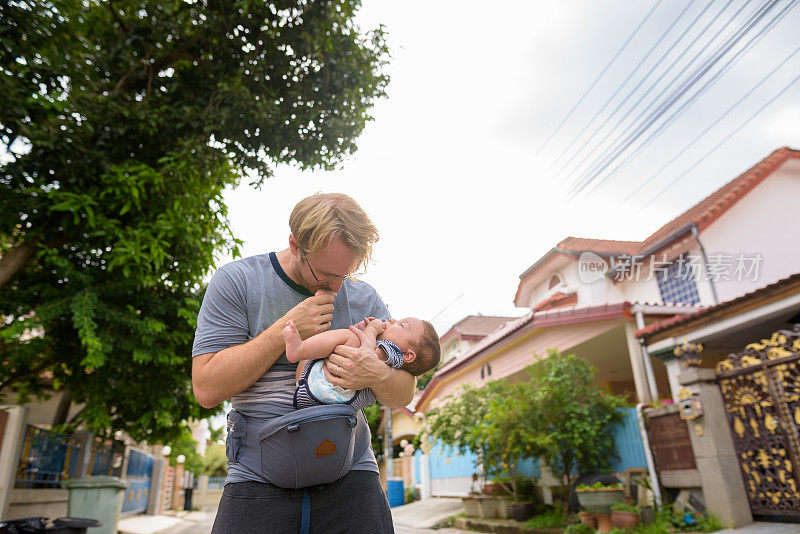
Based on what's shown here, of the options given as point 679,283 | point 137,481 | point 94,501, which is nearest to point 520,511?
point 679,283

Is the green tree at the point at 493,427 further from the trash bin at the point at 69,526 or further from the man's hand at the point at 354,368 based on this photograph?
the man's hand at the point at 354,368

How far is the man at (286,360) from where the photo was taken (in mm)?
1599

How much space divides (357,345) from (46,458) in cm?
973

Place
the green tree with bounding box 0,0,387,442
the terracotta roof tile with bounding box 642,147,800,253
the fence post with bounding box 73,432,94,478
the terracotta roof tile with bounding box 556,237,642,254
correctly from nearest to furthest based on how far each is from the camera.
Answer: the green tree with bounding box 0,0,387,442, the fence post with bounding box 73,432,94,478, the terracotta roof tile with bounding box 642,147,800,253, the terracotta roof tile with bounding box 556,237,642,254

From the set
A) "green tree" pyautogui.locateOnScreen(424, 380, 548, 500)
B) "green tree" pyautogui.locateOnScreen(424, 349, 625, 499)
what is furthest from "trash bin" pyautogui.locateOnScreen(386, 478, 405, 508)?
"green tree" pyautogui.locateOnScreen(424, 349, 625, 499)

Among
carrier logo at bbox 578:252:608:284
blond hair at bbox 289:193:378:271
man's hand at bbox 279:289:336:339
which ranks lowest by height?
man's hand at bbox 279:289:336:339

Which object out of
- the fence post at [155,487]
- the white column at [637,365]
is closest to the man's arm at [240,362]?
the white column at [637,365]

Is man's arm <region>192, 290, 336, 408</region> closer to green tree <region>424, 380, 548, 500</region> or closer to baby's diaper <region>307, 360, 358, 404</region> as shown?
baby's diaper <region>307, 360, 358, 404</region>

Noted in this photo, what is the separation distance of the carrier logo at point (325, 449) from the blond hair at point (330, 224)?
1.89 ft

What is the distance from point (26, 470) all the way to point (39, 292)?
13.0ft

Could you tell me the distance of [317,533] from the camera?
1675mm

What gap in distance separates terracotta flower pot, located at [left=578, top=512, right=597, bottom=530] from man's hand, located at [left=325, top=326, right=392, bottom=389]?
8030 mm

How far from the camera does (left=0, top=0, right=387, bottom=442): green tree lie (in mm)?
5441

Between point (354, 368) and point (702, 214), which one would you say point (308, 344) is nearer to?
point (354, 368)
